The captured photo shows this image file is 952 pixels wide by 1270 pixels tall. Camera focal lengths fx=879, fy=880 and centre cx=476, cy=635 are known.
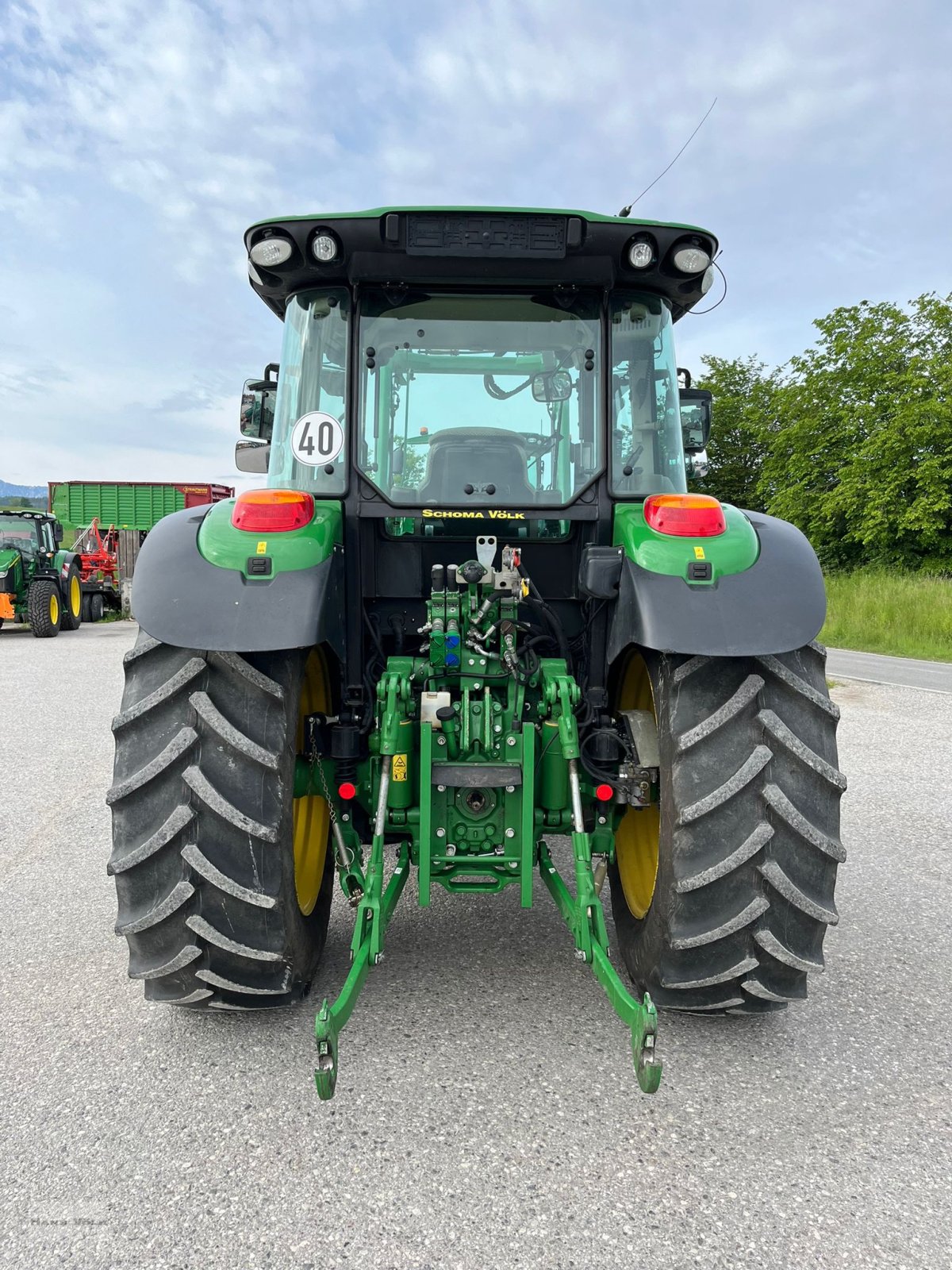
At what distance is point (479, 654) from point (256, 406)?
151cm

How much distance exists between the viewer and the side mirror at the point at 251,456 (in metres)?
3.54

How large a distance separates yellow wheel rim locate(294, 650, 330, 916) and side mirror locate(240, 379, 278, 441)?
1141mm

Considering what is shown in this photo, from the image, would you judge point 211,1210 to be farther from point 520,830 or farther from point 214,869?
point 520,830

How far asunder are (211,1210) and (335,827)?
112 cm

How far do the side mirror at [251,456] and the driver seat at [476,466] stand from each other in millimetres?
902

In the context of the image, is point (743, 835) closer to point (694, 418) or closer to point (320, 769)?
point (320, 769)

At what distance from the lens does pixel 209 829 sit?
230cm

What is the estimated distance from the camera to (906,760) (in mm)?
6543

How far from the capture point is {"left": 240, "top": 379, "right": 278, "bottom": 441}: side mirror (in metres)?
3.48

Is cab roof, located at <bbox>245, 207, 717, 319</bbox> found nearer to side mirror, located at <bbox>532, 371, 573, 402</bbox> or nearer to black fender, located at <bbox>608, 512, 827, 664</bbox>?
side mirror, located at <bbox>532, 371, 573, 402</bbox>

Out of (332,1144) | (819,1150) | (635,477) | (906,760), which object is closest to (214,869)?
(332,1144)

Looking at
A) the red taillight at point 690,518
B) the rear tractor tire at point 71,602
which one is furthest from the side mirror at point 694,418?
the rear tractor tire at point 71,602

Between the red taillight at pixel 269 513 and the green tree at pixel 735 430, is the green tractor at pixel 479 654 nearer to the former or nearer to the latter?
the red taillight at pixel 269 513

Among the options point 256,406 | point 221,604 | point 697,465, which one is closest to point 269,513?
point 221,604
